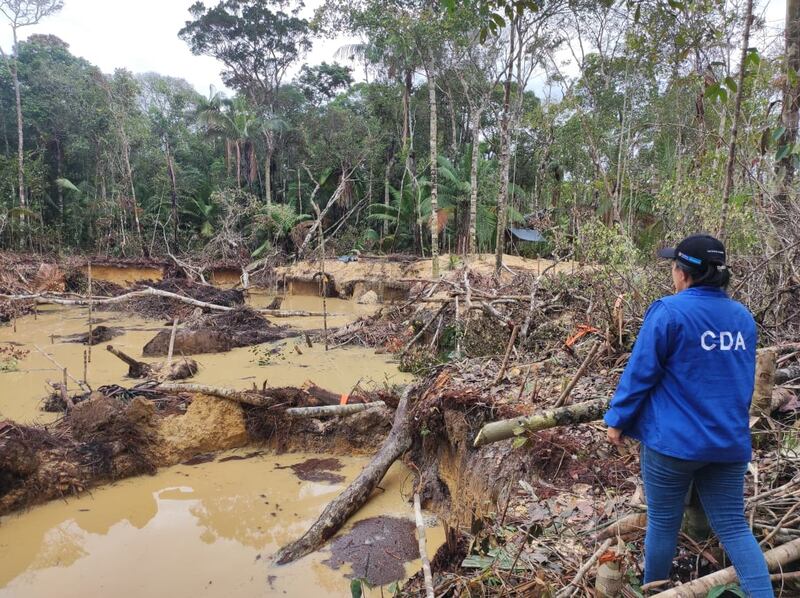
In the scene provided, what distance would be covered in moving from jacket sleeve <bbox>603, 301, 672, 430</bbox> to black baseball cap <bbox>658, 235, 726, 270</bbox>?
23 centimetres

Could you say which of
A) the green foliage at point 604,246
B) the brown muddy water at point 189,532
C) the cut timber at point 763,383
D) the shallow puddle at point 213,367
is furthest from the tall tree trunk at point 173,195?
the cut timber at point 763,383

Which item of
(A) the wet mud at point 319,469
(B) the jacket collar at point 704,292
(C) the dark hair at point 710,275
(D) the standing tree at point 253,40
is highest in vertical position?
(D) the standing tree at point 253,40

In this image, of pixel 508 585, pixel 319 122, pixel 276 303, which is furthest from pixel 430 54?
pixel 508 585

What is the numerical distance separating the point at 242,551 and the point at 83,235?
2887cm

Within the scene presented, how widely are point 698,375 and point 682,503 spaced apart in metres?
0.57

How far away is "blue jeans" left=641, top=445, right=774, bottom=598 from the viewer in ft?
6.91

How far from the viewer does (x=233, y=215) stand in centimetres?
2473

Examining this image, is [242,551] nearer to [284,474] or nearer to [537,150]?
[284,474]

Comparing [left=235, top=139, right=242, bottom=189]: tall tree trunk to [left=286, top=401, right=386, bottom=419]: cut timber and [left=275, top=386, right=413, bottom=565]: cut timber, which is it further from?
[left=275, top=386, right=413, bottom=565]: cut timber

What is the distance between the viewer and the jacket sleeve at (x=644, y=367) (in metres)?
2.13

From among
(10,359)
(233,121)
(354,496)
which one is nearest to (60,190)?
(233,121)

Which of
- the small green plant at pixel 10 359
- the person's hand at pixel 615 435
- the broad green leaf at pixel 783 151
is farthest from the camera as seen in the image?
the small green plant at pixel 10 359

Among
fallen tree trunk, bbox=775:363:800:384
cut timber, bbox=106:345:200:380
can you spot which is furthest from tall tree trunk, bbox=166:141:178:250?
fallen tree trunk, bbox=775:363:800:384

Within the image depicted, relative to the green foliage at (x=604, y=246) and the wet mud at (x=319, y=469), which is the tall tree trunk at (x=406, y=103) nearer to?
the green foliage at (x=604, y=246)
